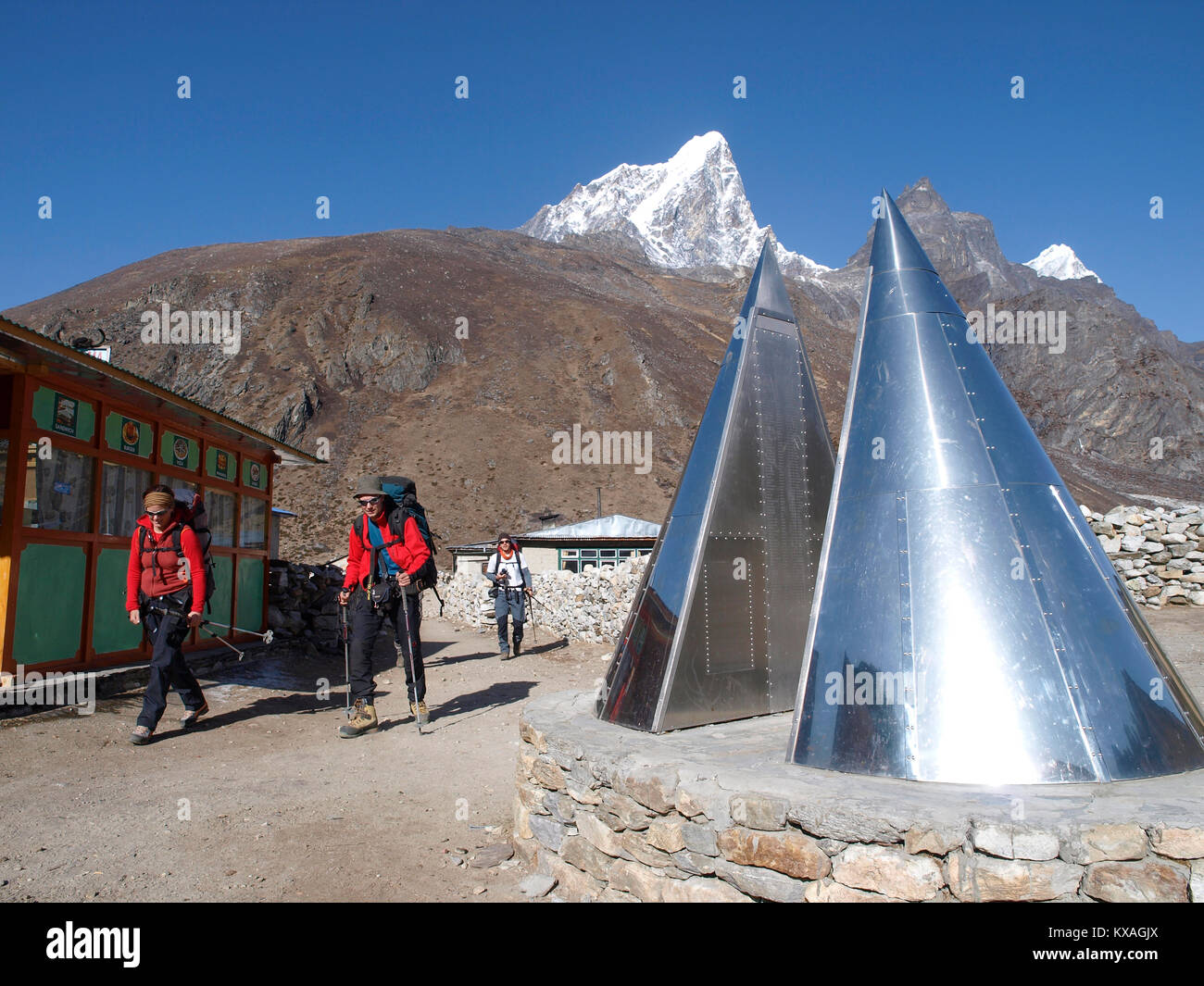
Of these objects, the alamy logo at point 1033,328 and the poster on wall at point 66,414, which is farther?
the alamy logo at point 1033,328

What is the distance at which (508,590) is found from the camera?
1163 cm

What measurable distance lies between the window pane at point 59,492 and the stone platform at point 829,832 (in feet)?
18.7

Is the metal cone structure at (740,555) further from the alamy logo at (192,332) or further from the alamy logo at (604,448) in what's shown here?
the alamy logo at (192,332)

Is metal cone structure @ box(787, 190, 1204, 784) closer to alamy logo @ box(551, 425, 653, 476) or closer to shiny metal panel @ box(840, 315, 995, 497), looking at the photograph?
shiny metal panel @ box(840, 315, 995, 497)

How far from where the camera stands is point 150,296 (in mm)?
57938

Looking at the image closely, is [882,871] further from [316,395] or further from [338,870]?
[316,395]

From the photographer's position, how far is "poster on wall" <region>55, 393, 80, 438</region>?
7.00 m

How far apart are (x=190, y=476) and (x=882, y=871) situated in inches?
361

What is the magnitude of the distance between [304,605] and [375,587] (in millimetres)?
7744

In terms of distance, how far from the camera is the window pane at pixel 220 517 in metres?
9.98

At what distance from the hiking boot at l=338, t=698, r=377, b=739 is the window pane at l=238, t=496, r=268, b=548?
5.44 metres

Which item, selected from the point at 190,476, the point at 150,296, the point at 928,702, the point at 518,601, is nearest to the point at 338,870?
the point at 928,702


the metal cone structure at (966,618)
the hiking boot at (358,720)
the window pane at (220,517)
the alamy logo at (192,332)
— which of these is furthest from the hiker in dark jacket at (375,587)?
the alamy logo at (192,332)

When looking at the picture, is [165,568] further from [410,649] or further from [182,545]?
[410,649]
